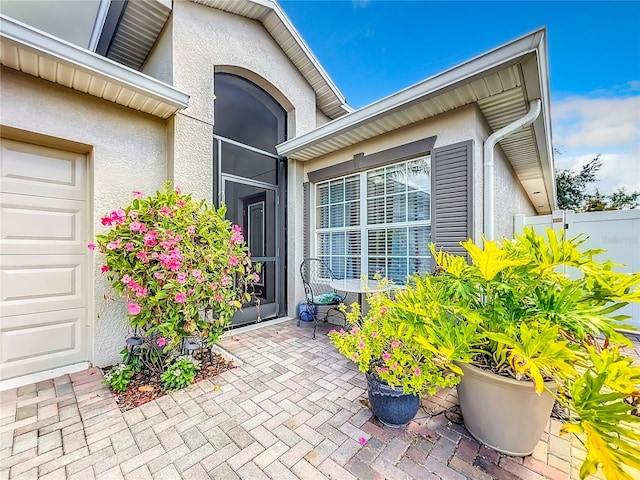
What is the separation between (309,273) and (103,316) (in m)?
3.28

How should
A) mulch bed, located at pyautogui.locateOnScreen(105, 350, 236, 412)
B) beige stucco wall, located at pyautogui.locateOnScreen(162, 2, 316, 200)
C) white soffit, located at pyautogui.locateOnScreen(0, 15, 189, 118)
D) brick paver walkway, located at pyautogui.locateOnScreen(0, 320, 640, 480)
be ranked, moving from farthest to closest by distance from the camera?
beige stucco wall, located at pyautogui.locateOnScreen(162, 2, 316, 200) < mulch bed, located at pyautogui.locateOnScreen(105, 350, 236, 412) < white soffit, located at pyautogui.locateOnScreen(0, 15, 189, 118) < brick paver walkway, located at pyautogui.locateOnScreen(0, 320, 640, 480)

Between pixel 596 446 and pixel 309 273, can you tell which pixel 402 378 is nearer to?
pixel 596 446

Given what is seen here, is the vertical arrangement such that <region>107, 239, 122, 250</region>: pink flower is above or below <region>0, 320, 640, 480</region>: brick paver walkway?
above

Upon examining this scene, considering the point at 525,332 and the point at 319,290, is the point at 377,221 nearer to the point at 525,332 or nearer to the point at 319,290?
the point at 319,290

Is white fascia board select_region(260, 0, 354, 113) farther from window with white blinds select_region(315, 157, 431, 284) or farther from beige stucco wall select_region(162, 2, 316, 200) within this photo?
window with white blinds select_region(315, 157, 431, 284)

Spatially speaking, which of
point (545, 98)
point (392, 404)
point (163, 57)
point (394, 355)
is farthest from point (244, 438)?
point (163, 57)

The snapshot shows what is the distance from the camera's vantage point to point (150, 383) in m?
2.84

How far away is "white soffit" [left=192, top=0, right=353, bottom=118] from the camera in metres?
4.64

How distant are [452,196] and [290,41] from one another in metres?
4.52

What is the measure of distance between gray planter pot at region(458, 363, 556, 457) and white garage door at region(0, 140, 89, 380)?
430 centimetres

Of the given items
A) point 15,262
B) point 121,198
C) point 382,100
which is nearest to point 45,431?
point 15,262

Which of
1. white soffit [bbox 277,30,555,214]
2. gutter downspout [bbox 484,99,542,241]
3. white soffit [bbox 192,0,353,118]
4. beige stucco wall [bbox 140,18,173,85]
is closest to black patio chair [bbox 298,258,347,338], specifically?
white soffit [bbox 277,30,555,214]

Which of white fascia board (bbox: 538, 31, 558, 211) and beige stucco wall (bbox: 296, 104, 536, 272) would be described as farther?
beige stucco wall (bbox: 296, 104, 536, 272)

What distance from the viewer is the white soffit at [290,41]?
4637mm
